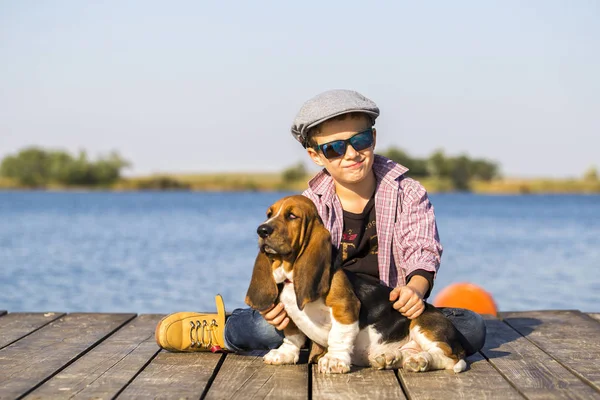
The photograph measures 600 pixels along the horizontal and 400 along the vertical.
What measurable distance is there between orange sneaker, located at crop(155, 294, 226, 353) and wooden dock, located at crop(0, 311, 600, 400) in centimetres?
7

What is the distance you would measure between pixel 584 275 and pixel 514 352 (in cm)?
1357

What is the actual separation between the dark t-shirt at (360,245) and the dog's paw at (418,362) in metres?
0.74

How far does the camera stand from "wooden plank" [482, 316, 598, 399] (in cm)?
391

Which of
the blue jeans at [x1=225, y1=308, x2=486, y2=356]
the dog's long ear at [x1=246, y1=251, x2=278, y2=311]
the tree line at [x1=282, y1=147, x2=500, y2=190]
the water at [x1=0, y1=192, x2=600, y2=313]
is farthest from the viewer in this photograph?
the tree line at [x1=282, y1=147, x2=500, y2=190]

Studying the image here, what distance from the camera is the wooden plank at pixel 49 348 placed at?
417 cm

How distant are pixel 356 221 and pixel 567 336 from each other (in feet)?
5.92

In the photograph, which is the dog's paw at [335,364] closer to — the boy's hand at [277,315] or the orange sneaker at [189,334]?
the boy's hand at [277,315]

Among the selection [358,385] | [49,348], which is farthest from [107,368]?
[358,385]

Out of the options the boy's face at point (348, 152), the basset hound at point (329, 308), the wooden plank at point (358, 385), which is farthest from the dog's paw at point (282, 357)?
the boy's face at point (348, 152)

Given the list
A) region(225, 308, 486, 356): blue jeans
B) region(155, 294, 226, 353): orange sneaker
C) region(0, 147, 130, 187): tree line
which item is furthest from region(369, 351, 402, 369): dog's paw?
region(0, 147, 130, 187): tree line

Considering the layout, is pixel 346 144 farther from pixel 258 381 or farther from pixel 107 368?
pixel 107 368

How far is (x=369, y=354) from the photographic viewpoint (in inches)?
170

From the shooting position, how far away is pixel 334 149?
4.66 meters

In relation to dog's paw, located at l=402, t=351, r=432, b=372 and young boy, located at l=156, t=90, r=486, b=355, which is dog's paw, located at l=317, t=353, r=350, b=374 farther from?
young boy, located at l=156, t=90, r=486, b=355
